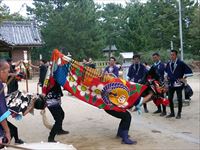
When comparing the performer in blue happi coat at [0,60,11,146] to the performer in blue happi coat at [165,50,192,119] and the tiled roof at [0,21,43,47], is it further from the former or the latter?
the tiled roof at [0,21,43,47]

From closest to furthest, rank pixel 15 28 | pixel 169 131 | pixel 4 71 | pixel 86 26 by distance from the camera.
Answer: pixel 4 71, pixel 169 131, pixel 15 28, pixel 86 26

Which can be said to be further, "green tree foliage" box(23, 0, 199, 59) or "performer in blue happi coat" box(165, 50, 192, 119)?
"green tree foliage" box(23, 0, 199, 59)

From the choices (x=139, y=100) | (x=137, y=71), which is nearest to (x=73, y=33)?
(x=137, y=71)

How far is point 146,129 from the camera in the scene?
28.9ft

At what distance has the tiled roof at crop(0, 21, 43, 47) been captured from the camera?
109 ft

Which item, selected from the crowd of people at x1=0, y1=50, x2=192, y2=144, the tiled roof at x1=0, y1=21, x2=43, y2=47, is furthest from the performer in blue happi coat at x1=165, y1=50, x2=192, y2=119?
the tiled roof at x1=0, y1=21, x2=43, y2=47

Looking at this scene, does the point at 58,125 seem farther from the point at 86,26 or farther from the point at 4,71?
the point at 86,26

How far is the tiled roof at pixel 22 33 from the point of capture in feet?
109

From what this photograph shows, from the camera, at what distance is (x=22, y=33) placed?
34.6 m

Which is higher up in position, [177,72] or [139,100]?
[177,72]

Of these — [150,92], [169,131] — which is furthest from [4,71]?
[169,131]

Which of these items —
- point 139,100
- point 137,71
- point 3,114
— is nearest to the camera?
point 3,114

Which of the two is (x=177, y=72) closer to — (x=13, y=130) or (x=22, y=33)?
(x=13, y=130)

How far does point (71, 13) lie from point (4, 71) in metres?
33.3
